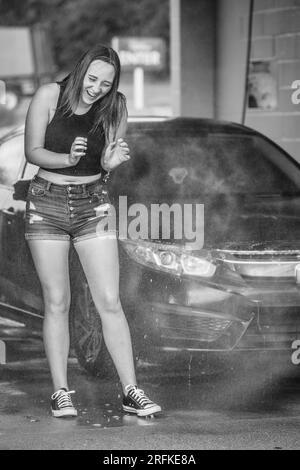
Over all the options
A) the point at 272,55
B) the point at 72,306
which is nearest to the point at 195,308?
the point at 72,306

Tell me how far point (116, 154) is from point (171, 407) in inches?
50.3

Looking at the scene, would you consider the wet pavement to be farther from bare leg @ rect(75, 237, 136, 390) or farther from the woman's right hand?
the woman's right hand

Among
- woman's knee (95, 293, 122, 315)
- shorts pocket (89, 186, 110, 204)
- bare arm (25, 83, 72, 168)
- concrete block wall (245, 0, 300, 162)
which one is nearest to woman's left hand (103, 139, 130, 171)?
shorts pocket (89, 186, 110, 204)

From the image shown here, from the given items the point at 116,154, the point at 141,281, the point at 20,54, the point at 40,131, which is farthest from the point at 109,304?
the point at 20,54

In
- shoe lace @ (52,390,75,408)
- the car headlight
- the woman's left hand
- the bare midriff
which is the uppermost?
the woman's left hand

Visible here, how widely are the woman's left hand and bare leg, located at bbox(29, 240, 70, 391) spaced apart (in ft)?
1.39

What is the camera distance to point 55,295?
580 cm

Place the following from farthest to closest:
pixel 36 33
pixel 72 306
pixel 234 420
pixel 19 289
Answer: pixel 36 33, pixel 19 289, pixel 72 306, pixel 234 420

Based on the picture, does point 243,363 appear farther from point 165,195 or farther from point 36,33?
point 36,33

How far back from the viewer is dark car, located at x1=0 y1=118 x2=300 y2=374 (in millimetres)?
6074

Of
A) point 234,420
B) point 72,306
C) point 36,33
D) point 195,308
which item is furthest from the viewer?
point 36,33

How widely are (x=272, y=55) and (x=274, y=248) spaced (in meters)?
4.77

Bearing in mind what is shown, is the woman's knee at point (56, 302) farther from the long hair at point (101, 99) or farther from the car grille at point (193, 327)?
the long hair at point (101, 99)

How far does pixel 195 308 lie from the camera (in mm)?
6066
